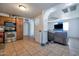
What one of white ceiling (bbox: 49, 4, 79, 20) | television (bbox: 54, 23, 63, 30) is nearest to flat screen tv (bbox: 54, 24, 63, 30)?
television (bbox: 54, 23, 63, 30)

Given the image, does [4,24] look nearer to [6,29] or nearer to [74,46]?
[6,29]

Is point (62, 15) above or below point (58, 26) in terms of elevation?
above

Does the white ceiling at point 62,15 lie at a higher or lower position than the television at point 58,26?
higher

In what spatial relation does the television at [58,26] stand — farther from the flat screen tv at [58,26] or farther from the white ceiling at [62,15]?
the white ceiling at [62,15]

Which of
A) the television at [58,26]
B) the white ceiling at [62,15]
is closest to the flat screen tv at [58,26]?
the television at [58,26]

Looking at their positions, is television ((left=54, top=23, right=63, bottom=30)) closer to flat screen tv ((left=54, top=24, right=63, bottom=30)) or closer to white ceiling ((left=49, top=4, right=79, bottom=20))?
flat screen tv ((left=54, top=24, right=63, bottom=30))

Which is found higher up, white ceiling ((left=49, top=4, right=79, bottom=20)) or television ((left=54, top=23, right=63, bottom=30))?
white ceiling ((left=49, top=4, right=79, bottom=20))

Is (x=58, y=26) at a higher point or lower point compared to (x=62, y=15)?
lower

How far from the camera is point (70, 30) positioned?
250cm

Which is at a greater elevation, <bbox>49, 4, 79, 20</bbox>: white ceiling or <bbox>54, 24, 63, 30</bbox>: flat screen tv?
<bbox>49, 4, 79, 20</bbox>: white ceiling

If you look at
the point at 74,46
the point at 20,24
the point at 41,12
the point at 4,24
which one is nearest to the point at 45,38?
the point at 41,12

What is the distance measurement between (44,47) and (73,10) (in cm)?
131

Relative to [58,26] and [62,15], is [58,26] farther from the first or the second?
[62,15]

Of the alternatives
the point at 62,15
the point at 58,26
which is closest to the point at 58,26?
the point at 58,26
